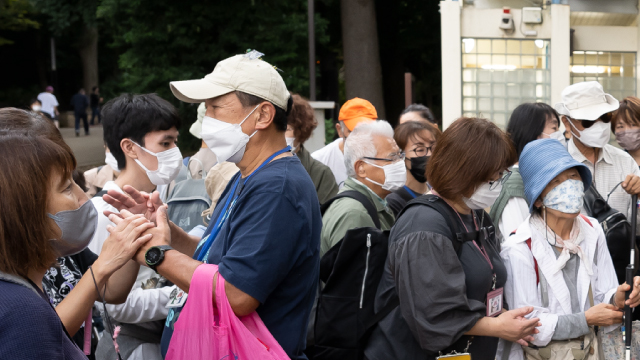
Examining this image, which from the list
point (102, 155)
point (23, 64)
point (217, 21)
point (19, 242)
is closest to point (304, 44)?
point (217, 21)

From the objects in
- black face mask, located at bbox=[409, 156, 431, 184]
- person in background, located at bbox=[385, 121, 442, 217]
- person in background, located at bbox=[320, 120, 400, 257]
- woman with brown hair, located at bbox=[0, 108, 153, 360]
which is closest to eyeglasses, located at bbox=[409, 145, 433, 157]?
person in background, located at bbox=[385, 121, 442, 217]

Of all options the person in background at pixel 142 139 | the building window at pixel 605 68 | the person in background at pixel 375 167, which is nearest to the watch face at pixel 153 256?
the person in background at pixel 142 139

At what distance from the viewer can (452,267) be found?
298 centimetres

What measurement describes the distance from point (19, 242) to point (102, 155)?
826 inches

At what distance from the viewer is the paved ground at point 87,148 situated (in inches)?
777

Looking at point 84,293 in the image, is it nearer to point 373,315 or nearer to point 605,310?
point 373,315

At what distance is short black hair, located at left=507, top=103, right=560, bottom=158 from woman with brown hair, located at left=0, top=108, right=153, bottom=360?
3586mm

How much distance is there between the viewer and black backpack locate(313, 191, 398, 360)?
11.4 ft

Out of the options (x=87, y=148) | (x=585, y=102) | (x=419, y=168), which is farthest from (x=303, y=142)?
(x=87, y=148)

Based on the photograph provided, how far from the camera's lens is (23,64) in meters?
40.0

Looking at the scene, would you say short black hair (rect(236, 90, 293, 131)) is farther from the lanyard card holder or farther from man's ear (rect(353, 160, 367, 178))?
man's ear (rect(353, 160, 367, 178))

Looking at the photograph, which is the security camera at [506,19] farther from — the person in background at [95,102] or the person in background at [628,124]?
the person in background at [95,102]

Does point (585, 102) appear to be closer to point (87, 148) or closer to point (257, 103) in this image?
point (257, 103)

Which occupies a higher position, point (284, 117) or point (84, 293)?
point (284, 117)
